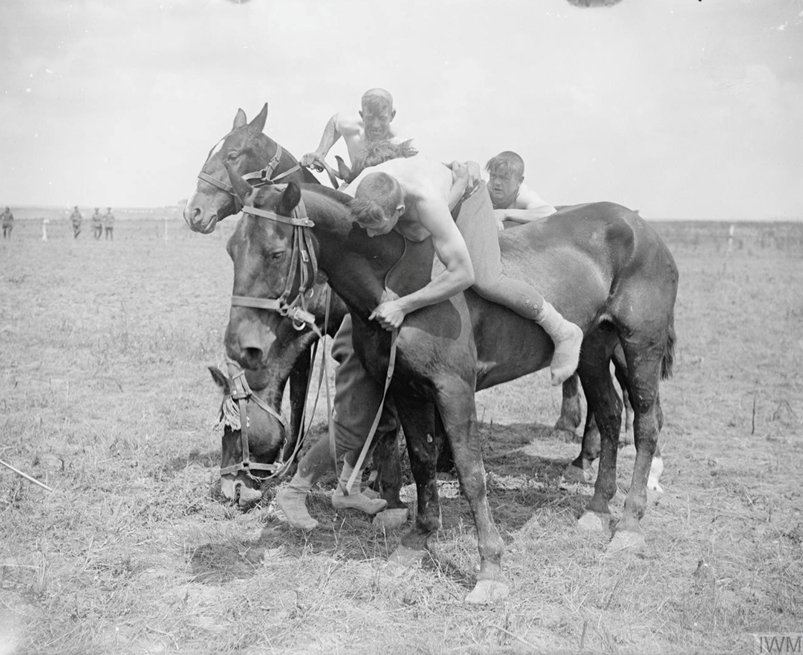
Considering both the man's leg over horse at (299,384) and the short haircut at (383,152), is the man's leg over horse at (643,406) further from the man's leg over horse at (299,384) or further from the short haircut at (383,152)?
the man's leg over horse at (299,384)

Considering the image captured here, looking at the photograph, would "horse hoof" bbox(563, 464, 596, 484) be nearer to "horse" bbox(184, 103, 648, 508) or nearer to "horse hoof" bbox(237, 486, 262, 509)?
"horse" bbox(184, 103, 648, 508)

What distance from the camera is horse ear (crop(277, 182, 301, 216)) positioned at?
3506 millimetres

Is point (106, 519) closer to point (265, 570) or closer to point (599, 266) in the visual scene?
point (265, 570)

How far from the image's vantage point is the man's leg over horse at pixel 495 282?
13.9ft

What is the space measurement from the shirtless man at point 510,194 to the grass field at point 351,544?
89.0 inches

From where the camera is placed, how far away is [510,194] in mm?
5918

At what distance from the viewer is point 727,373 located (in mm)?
10172

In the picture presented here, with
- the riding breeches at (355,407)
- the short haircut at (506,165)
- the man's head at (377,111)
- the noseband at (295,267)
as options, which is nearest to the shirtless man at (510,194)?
the short haircut at (506,165)

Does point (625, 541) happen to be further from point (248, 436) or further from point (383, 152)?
point (383, 152)

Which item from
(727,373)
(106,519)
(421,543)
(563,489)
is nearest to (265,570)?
(421,543)

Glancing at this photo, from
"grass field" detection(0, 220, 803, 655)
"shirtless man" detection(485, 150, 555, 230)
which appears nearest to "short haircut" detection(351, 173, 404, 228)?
"grass field" detection(0, 220, 803, 655)

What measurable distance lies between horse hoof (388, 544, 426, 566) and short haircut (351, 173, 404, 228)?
2085 millimetres

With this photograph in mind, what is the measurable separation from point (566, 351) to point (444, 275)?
49.0 inches

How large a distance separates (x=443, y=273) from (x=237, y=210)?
80.7 inches
